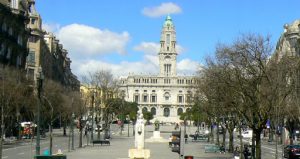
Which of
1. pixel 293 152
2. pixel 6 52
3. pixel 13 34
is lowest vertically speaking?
pixel 293 152

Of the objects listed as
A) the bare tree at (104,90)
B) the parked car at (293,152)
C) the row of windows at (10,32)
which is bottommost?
the parked car at (293,152)

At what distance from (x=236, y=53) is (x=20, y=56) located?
2415 inches

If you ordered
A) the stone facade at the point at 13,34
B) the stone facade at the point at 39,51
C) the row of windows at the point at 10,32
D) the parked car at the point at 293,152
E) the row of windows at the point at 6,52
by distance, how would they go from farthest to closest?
the stone facade at the point at 39,51 → the row of windows at the point at 10,32 → the stone facade at the point at 13,34 → the row of windows at the point at 6,52 → the parked car at the point at 293,152

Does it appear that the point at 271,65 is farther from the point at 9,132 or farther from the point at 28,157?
the point at 9,132

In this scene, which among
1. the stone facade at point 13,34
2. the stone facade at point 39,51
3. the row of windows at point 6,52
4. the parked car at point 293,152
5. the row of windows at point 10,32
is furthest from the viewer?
the stone facade at point 39,51

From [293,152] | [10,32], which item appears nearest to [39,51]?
[10,32]

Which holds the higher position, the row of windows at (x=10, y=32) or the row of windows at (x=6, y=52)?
the row of windows at (x=10, y=32)

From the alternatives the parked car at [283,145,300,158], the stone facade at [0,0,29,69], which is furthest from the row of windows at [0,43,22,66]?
the parked car at [283,145,300,158]

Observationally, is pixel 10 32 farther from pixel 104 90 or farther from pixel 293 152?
pixel 293 152

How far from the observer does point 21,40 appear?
96625 millimetres

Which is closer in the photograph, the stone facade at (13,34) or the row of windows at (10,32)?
the stone facade at (13,34)

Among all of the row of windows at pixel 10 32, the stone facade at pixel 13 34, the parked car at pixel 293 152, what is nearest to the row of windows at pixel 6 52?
the stone facade at pixel 13 34

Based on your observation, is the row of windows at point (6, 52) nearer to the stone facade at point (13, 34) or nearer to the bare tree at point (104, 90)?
the stone facade at point (13, 34)

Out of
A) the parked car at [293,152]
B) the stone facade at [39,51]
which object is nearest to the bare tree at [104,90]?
the stone facade at [39,51]
